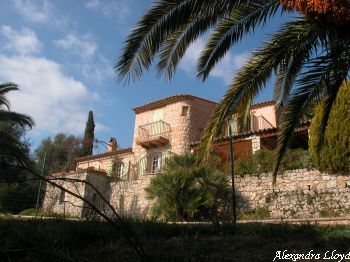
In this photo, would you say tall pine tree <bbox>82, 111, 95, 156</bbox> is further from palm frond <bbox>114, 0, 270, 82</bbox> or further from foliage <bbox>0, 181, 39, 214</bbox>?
palm frond <bbox>114, 0, 270, 82</bbox>

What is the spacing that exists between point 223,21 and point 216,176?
8.59m

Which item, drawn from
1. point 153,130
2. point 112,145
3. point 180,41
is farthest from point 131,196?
point 180,41

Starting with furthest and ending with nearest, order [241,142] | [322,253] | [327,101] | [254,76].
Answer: [241,142], [327,101], [254,76], [322,253]

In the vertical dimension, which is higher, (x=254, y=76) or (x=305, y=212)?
(x=254, y=76)

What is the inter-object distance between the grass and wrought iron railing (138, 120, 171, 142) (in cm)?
1796

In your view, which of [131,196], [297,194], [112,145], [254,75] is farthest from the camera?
[112,145]

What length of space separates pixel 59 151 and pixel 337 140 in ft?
85.4

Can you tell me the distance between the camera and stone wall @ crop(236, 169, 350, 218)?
12570 millimetres

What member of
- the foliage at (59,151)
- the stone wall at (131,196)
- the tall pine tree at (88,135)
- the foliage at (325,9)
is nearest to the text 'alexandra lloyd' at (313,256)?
the foliage at (325,9)

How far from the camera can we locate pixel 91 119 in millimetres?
32500

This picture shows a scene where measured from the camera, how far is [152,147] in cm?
2500

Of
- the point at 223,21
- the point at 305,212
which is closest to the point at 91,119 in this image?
the point at 305,212

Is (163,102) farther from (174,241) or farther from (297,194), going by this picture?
(174,241)

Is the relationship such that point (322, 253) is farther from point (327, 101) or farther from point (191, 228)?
point (327, 101)
